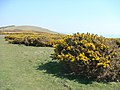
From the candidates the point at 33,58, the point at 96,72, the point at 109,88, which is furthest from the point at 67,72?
the point at 33,58

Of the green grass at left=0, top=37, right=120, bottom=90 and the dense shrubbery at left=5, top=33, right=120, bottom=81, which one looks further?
the dense shrubbery at left=5, top=33, right=120, bottom=81

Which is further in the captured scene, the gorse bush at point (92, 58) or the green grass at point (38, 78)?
the gorse bush at point (92, 58)

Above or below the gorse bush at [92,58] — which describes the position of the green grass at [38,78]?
below

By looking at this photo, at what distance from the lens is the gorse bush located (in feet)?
22.3

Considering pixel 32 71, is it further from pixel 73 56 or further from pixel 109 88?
pixel 109 88

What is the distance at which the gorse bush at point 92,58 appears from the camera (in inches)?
268

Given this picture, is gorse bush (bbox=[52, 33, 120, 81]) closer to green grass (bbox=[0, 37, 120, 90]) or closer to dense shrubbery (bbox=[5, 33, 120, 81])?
dense shrubbery (bbox=[5, 33, 120, 81])

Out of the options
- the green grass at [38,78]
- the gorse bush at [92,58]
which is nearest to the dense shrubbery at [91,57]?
the gorse bush at [92,58]

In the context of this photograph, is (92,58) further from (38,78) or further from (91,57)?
(38,78)

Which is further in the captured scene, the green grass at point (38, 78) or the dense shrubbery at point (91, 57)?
the dense shrubbery at point (91, 57)

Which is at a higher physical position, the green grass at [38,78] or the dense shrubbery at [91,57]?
the dense shrubbery at [91,57]

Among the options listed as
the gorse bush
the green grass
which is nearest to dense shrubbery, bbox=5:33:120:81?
the gorse bush

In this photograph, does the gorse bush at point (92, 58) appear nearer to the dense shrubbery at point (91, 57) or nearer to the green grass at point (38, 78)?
the dense shrubbery at point (91, 57)

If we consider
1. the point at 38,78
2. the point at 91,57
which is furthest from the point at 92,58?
the point at 38,78
